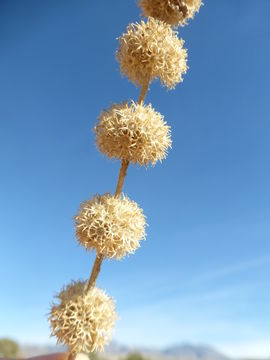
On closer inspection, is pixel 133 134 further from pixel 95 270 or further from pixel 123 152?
pixel 95 270

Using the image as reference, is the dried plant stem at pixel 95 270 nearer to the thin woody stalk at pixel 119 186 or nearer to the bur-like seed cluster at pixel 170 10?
the thin woody stalk at pixel 119 186

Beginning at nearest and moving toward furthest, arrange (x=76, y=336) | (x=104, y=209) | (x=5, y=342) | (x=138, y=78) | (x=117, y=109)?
(x=76, y=336)
(x=104, y=209)
(x=117, y=109)
(x=138, y=78)
(x=5, y=342)

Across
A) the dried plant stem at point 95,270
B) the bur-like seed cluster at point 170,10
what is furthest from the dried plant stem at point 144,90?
the dried plant stem at point 95,270

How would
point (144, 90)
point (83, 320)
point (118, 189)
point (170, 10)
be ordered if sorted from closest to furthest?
point (83, 320), point (118, 189), point (144, 90), point (170, 10)

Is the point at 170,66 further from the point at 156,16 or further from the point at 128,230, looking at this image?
the point at 128,230

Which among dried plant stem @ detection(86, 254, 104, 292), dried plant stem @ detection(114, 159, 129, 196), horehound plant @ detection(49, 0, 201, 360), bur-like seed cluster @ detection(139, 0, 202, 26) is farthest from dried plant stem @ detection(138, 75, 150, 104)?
dried plant stem @ detection(86, 254, 104, 292)

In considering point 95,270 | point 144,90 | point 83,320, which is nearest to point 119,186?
point 95,270

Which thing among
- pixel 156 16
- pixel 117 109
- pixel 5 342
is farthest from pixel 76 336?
pixel 5 342
